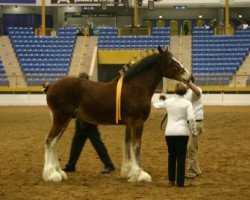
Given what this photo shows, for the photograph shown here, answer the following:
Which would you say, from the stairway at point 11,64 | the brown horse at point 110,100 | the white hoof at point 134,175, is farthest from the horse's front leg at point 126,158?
the stairway at point 11,64

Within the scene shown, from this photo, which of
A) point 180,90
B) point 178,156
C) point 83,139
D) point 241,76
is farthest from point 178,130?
point 241,76

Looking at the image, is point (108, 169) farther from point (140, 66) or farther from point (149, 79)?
point (140, 66)

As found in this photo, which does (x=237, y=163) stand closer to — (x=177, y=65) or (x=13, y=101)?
(x=177, y=65)

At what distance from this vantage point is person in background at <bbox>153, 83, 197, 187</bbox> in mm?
10930

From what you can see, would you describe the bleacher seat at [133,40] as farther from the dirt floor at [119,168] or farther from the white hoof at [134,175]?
the white hoof at [134,175]

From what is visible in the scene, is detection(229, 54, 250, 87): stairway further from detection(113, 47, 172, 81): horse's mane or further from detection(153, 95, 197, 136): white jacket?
detection(153, 95, 197, 136): white jacket

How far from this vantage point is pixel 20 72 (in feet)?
143

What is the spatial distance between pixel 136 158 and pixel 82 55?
3396cm

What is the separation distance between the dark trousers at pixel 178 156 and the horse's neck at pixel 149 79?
4.33 feet

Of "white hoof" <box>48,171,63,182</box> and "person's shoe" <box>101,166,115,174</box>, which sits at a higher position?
"white hoof" <box>48,171,63,182</box>

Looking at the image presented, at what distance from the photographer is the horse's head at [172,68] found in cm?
1205

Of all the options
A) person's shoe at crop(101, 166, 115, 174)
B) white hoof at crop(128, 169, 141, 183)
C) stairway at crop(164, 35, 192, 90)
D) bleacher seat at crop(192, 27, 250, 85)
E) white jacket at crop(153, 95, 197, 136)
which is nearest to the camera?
white jacket at crop(153, 95, 197, 136)

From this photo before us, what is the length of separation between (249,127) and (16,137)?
7.57 metres

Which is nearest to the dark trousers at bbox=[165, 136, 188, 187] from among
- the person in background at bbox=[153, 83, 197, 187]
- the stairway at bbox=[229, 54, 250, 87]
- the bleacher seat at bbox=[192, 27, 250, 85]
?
the person in background at bbox=[153, 83, 197, 187]
